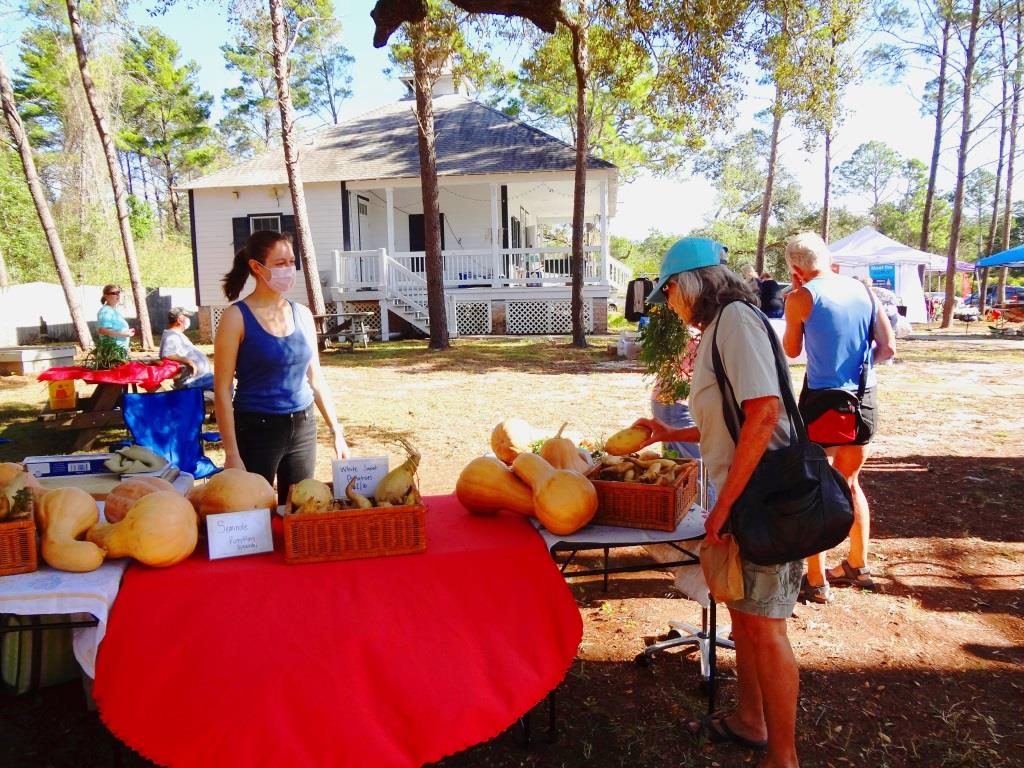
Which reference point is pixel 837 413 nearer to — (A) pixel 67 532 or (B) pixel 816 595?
(B) pixel 816 595

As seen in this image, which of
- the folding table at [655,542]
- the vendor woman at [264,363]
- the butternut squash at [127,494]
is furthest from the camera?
the vendor woman at [264,363]

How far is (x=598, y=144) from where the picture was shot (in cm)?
3055

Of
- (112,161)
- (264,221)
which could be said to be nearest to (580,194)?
(264,221)

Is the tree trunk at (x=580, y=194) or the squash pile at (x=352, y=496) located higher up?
A: the tree trunk at (x=580, y=194)

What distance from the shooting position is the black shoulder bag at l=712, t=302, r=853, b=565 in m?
2.15

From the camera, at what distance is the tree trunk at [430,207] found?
556 inches

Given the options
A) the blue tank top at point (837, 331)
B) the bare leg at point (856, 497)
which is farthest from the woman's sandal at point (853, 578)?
the blue tank top at point (837, 331)

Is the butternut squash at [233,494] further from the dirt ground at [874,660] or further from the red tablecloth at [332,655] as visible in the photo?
the dirt ground at [874,660]

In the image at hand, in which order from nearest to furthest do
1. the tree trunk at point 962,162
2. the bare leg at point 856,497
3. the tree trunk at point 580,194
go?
1. the bare leg at point 856,497
2. the tree trunk at point 580,194
3. the tree trunk at point 962,162

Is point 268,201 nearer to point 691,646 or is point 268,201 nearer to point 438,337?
point 438,337

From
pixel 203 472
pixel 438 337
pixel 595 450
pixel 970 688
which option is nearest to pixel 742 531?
pixel 595 450

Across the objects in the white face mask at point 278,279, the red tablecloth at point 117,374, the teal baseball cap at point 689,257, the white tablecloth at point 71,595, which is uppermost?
the teal baseball cap at point 689,257

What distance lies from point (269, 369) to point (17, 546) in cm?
120

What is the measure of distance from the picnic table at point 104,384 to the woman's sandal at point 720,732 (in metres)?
6.70
